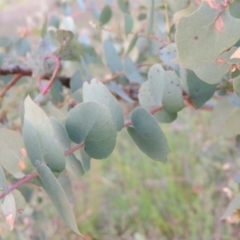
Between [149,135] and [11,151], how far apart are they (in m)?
0.13

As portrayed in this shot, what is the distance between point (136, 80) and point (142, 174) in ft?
4.80

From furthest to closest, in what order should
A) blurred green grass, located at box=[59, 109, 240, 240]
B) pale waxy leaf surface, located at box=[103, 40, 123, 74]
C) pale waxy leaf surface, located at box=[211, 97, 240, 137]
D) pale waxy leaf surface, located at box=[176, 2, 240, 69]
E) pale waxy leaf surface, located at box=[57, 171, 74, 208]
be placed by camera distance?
1. blurred green grass, located at box=[59, 109, 240, 240]
2. pale waxy leaf surface, located at box=[103, 40, 123, 74]
3. pale waxy leaf surface, located at box=[211, 97, 240, 137]
4. pale waxy leaf surface, located at box=[57, 171, 74, 208]
5. pale waxy leaf surface, located at box=[176, 2, 240, 69]

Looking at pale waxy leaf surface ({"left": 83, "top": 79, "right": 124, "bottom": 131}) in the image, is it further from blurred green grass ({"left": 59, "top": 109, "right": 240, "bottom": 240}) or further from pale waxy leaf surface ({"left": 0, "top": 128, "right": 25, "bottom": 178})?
blurred green grass ({"left": 59, "top": 109, "right": 240, "bottom": 240})

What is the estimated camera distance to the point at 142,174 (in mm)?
2051

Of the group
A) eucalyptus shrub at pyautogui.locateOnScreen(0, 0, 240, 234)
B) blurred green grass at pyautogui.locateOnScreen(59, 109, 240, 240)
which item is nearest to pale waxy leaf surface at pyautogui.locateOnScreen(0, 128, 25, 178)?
eucalyptus shrub at pyautogui.locateOnScreen(0, 0, 240, 234)

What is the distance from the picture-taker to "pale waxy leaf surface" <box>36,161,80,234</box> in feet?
1.09

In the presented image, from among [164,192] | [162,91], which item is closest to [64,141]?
[162,91]

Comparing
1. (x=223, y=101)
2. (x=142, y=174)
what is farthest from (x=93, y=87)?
(x=142, y=174)

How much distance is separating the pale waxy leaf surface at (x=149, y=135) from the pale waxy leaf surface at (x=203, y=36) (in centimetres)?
10

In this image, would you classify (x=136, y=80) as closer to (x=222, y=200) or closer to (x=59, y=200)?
(x=59, y=200)

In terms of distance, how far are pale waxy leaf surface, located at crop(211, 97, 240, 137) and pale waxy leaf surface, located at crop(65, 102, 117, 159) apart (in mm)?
197

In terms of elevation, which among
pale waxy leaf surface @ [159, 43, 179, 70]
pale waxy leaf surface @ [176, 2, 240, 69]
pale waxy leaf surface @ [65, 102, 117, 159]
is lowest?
pale waxy leaf surface @ [159, 43, 179, 70]

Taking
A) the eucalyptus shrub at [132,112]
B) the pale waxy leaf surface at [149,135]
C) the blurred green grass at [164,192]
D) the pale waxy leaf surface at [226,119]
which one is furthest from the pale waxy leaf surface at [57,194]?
the blurred green grass at [164,192]

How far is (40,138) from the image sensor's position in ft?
1.14
